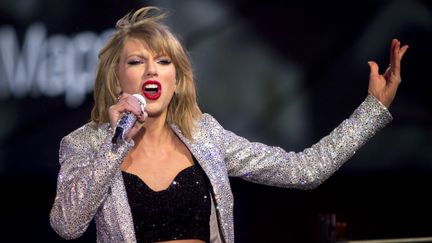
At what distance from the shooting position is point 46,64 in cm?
327

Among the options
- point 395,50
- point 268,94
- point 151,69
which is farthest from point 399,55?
point 268,94

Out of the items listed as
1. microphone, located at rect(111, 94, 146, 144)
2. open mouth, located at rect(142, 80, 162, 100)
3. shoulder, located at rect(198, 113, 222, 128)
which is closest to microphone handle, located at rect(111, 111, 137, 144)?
microphone, located at rect(111, 94, 146, 144)

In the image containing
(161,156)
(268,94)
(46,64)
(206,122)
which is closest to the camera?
(161,156)

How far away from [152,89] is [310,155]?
50 centimetres

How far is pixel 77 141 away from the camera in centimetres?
215

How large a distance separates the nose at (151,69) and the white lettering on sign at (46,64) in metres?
1.15

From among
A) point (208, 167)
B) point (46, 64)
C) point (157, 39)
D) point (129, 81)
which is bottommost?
point (208, 167)

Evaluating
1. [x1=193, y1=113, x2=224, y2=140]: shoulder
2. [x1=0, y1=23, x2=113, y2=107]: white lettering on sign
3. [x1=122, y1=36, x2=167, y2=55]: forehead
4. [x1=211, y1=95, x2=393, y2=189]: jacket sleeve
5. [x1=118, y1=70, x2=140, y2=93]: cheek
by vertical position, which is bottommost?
[x1=211, y1=95, x2=393, y2=189]: jacket sleeve

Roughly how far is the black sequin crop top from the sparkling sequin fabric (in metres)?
0.03

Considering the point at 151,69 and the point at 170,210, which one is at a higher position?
the point at 151,69

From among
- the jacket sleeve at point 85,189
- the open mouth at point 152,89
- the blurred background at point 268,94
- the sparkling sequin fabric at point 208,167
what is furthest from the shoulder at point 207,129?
the blurred background at point 268,94

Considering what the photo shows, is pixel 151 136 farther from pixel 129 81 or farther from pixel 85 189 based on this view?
pixel 85 189

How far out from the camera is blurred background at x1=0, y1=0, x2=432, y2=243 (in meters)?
3.22

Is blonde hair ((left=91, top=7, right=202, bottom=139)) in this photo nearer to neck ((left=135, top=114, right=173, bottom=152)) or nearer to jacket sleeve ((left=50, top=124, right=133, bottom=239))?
neck ((left=135, top=114, right=173, bottom=152))
